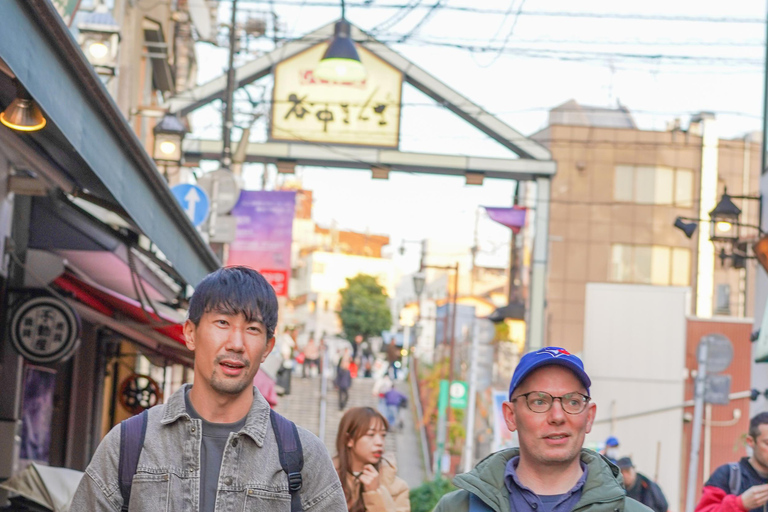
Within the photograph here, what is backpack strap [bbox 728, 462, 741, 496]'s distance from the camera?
6926 mm

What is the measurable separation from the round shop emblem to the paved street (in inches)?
998

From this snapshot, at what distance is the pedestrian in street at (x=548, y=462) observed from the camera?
11.7 feet

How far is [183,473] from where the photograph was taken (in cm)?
333

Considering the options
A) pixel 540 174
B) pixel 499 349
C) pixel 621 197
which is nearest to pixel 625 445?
pixel 499 349

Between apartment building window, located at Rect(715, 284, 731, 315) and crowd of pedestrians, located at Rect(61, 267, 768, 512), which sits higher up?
apartment building window, located at Rect(715, 284, 731, 315)

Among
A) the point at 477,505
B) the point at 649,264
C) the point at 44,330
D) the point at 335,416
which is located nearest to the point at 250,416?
the point at 477,505

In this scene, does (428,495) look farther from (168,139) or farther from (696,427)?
(168,139)

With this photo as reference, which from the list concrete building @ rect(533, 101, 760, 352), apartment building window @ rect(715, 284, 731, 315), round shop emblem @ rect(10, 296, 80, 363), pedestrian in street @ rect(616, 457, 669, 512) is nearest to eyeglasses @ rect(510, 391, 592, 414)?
pedestrian in street @ rect(616, 457, 669, 512)

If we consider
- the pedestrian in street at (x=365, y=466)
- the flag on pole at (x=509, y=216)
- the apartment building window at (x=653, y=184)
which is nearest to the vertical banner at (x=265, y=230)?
the flag on pole at (x=509, y=216)

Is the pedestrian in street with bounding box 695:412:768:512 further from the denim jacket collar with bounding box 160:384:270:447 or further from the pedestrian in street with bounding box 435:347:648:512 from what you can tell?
the denim jacket collar with bounding box 160:384:270:447

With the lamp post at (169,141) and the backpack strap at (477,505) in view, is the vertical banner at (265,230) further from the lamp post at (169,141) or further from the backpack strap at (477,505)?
the backpack strap at (477,505)

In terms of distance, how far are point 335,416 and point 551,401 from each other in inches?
1565

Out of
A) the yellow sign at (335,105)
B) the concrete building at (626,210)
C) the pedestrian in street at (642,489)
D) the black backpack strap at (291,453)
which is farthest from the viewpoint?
the concrete building at (626,210)

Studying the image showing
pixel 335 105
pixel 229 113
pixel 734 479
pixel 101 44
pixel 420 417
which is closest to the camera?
pixel 734 479
